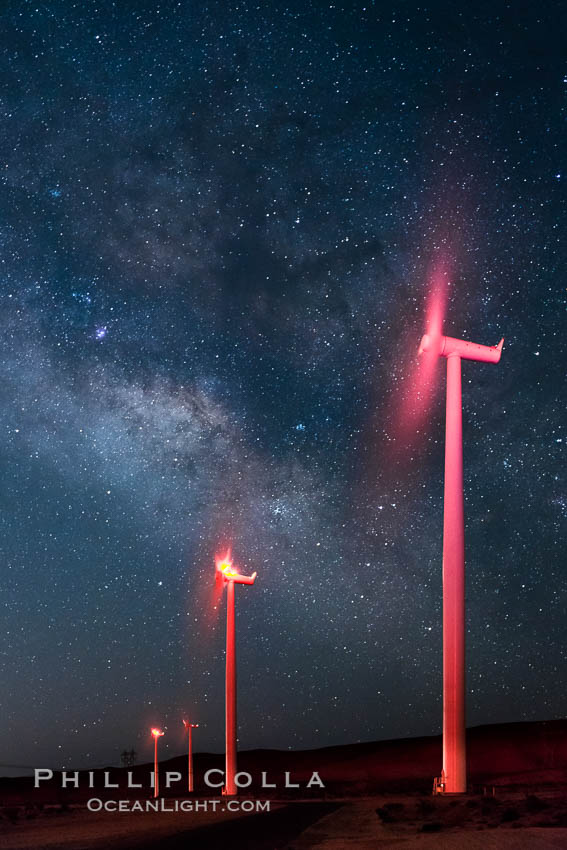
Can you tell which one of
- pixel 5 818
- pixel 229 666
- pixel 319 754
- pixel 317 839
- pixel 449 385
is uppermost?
pixel 449 385

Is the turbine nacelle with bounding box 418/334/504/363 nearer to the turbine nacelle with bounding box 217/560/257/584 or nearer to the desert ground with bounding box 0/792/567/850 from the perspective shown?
the desert ground with bounding box 0/792/567/850

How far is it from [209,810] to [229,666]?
17216 mm

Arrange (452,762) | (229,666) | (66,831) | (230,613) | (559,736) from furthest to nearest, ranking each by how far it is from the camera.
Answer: (559,736)
(230,613)
(229,666)
(66,831)
(452,762)

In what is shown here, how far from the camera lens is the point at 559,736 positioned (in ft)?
449

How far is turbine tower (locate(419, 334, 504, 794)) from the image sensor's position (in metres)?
23.9

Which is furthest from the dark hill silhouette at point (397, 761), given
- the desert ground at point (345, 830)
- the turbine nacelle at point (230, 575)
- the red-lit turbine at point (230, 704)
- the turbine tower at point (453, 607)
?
the turbine tower at point (453, 607)

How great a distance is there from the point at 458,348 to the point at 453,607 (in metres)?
9.46

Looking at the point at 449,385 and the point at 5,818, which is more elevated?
the point at 449,385

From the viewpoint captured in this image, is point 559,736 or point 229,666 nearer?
point 229,666

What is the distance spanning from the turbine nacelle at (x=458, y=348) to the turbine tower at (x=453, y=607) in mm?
1135

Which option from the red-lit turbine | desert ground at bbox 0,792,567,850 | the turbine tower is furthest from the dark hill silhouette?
the turbine tower

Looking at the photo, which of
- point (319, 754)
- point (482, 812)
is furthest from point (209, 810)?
point (319, 754)

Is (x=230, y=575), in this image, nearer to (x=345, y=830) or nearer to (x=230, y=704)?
(x=230, y=704)

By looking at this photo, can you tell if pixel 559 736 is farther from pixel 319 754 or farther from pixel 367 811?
pixel 367 811
